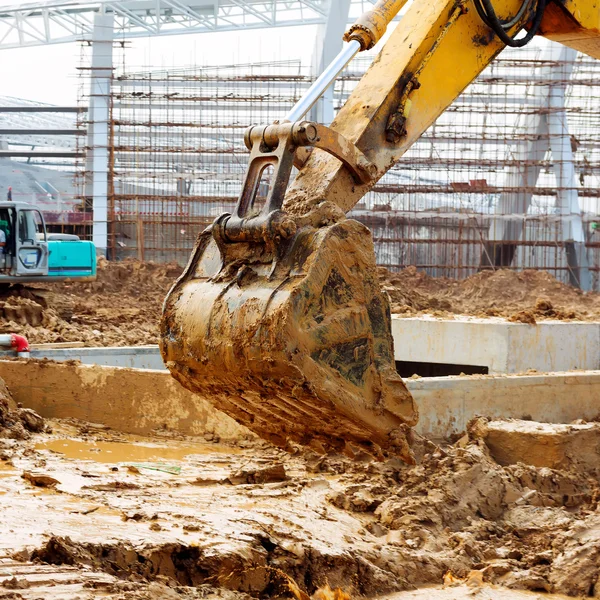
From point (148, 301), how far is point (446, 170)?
1161cm

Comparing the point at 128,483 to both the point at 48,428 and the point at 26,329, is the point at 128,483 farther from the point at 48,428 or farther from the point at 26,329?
the point at 26,329

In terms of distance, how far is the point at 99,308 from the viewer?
62.5 ft

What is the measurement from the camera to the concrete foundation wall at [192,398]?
27.1 ft

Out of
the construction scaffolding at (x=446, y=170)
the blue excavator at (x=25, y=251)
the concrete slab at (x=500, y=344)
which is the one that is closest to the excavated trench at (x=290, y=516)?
the concrete slab at (x=500, y=344)

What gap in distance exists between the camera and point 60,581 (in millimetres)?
→ 4090

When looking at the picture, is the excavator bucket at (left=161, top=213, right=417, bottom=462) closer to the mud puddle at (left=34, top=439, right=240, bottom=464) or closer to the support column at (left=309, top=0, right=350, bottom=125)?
the mud puddle at (left=34, top=439, right=240, bottom=464)

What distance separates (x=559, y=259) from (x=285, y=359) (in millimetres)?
25760

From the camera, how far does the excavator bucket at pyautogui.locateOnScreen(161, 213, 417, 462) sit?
168 inches

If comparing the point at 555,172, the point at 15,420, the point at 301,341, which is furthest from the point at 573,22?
the point at 555,172

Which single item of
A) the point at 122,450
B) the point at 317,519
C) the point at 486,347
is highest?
the point at 486,347

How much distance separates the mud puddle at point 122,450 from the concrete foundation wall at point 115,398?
328 mm

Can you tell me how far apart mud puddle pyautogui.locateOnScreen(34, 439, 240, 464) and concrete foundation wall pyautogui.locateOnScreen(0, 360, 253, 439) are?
33cm

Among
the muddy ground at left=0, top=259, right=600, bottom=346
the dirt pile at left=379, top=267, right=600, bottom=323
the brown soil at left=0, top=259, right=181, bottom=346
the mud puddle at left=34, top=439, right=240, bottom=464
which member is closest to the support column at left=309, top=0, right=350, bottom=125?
the dirt pile at left=379, top=267, right=600, bottom=323

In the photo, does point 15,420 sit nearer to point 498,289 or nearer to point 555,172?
point 498,289
